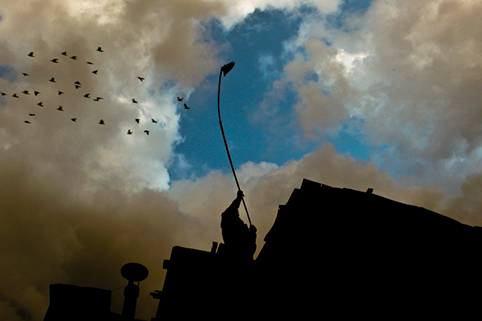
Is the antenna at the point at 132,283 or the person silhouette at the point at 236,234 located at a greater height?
the person silhouette at the point at 236,234

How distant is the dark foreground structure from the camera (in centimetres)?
777

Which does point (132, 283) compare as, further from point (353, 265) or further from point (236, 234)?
point (353, 265)

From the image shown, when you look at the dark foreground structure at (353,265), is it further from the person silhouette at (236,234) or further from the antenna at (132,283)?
the antenna at (132,283)

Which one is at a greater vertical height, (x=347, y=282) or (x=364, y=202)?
(x=364, y=202)

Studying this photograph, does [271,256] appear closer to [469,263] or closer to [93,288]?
[469,263]

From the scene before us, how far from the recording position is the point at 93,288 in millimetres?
11836

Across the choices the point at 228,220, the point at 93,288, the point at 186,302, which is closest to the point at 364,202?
the point at 228,220

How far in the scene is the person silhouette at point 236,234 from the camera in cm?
1055

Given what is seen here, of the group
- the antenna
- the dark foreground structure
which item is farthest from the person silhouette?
the antenna

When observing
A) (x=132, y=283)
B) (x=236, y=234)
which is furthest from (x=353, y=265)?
(x=132, y=283)

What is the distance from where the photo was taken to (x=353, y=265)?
840 cm

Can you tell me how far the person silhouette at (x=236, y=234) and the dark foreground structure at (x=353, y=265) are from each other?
31 cm

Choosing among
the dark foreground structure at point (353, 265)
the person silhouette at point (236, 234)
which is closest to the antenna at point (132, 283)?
the dark foreground structure at point (353, 265)

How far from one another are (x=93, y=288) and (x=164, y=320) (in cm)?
282
